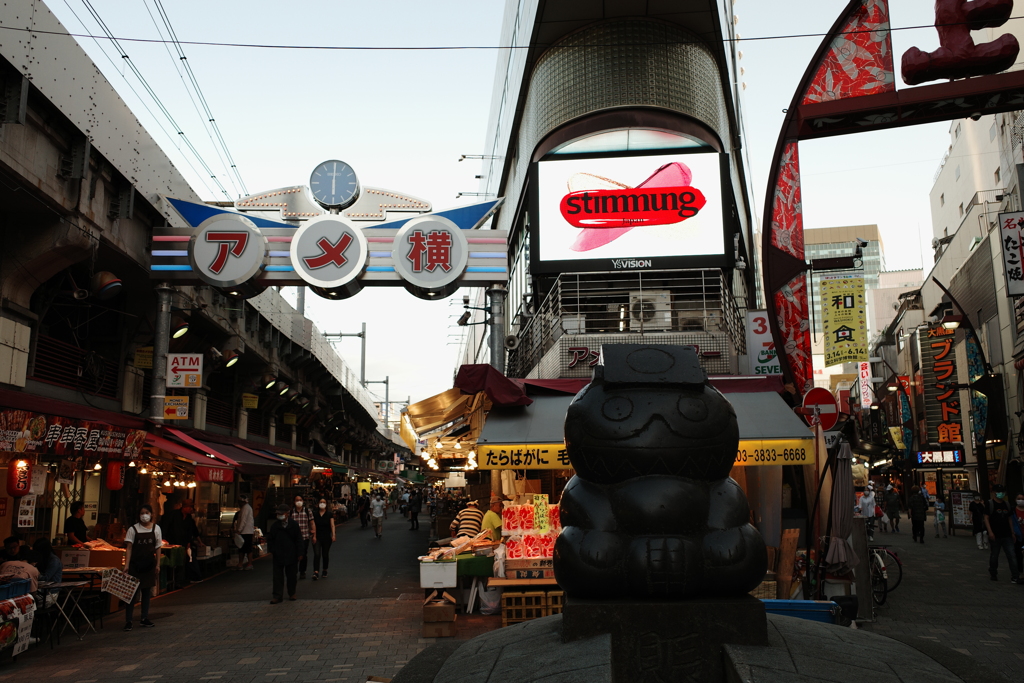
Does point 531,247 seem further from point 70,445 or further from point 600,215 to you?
point 70,445

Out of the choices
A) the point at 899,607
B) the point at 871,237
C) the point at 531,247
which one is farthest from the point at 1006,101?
the point at 871,237

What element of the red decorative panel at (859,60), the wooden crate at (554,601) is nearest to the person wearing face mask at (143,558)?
the wooden crate at (554,601)

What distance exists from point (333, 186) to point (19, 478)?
30.1 feet

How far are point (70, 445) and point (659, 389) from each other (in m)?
10.3

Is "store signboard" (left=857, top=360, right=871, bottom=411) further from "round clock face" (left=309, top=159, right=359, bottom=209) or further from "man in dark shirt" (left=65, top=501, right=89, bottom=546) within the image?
"man in dark shirt" (left=65, top=501, right=89, bottom=546)

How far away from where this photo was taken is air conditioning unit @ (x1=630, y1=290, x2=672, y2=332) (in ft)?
57.3

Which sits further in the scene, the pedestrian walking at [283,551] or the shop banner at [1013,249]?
the shop banner at [1013,249]

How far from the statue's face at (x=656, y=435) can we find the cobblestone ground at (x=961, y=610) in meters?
2.82

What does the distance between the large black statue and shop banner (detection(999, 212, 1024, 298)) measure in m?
11.9

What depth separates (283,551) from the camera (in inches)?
491

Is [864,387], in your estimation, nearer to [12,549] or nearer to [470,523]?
[470,523]

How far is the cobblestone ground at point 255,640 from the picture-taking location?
7.86 m

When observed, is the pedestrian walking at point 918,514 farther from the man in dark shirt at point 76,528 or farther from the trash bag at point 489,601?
the man in dark shirt at point 76,528

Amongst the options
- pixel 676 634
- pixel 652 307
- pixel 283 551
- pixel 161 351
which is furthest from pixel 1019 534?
pixel 161 351
